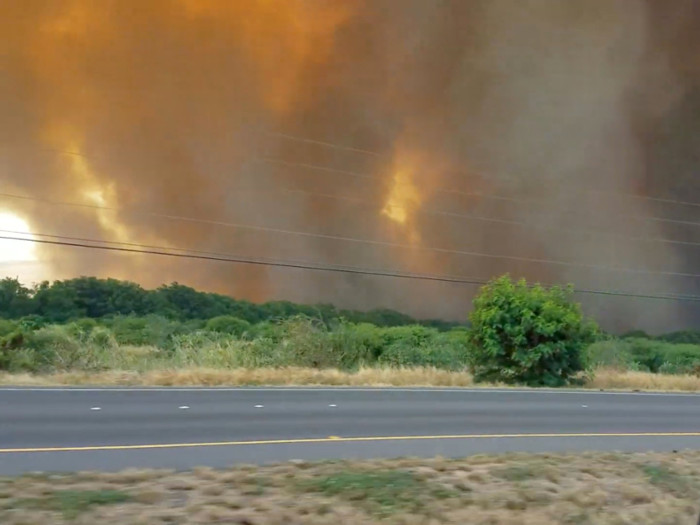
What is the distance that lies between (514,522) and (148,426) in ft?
18.8

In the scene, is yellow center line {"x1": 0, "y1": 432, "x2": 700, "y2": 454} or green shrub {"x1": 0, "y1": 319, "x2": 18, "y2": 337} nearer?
yellow center line {"x1": 0, "y1": 432, "x2": 700, "y2": 454}

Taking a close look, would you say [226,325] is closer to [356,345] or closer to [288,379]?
[356,345]

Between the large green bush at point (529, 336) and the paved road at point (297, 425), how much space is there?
4.67 m

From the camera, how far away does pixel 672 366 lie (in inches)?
1297

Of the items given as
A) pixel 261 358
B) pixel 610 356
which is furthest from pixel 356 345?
pixel 610 356

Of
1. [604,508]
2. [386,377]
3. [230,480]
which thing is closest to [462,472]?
[604,508]

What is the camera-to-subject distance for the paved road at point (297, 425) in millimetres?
8125

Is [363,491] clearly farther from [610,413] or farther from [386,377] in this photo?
[386,377]

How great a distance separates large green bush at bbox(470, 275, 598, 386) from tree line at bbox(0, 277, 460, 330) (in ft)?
41.1

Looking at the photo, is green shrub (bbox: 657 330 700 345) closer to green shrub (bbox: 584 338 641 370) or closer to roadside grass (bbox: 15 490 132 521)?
green shrub (bbox: 584 338 641 370)

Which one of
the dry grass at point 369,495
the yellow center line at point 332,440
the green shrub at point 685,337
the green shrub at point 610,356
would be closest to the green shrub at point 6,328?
the yellow center line at point 332,440

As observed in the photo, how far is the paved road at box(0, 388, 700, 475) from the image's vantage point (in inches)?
320

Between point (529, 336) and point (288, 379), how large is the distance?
702 centimetres

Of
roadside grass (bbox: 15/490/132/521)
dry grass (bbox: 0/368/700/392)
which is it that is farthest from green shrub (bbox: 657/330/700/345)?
roadside grass (bbox: 15/490/132/521)
